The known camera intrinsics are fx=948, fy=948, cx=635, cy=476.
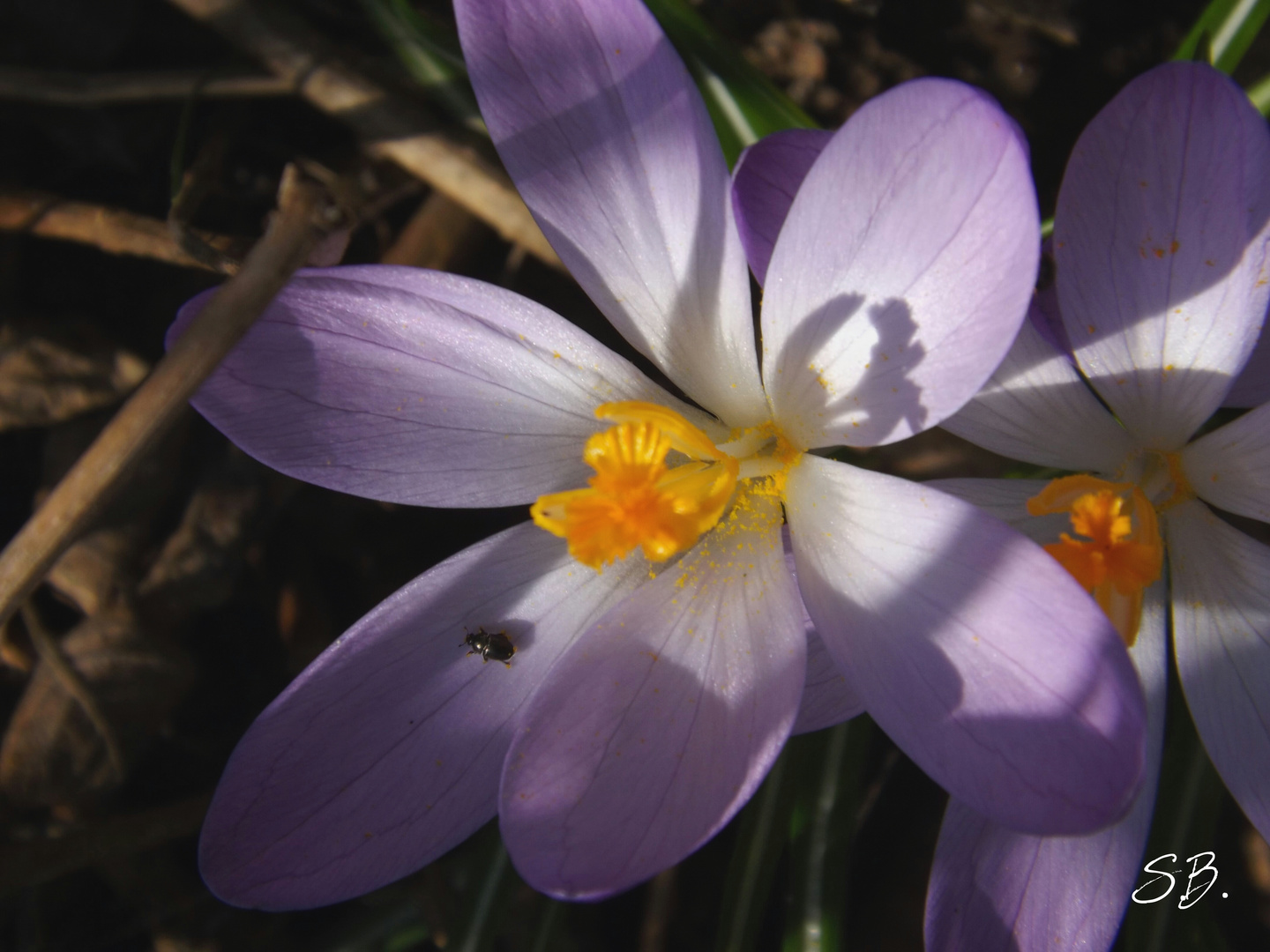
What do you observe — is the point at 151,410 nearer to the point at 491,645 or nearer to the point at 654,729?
the point at 491,645

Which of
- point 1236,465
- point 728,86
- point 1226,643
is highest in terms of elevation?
point 728,86

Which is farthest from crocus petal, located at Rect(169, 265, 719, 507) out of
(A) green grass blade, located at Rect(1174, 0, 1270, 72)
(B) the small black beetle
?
(A) green grass blade, located at Rect(1174, 0, 1270, 72)

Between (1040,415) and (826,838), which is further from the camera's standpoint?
(826,838)

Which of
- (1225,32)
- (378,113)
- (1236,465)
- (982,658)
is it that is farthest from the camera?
(378,113)

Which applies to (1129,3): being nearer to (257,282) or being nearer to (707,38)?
(707,38)

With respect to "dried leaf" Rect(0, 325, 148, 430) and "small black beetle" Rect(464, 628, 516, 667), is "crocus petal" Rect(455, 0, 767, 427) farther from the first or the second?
"dried leaf" Rect(0, 325, 148, 430)

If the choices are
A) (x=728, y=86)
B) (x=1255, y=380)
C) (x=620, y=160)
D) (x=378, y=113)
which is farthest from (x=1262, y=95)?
(x=378, y=113)

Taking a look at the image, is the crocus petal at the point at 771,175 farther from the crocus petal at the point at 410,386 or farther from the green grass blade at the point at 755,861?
the green grass blade at the point at 755,861
